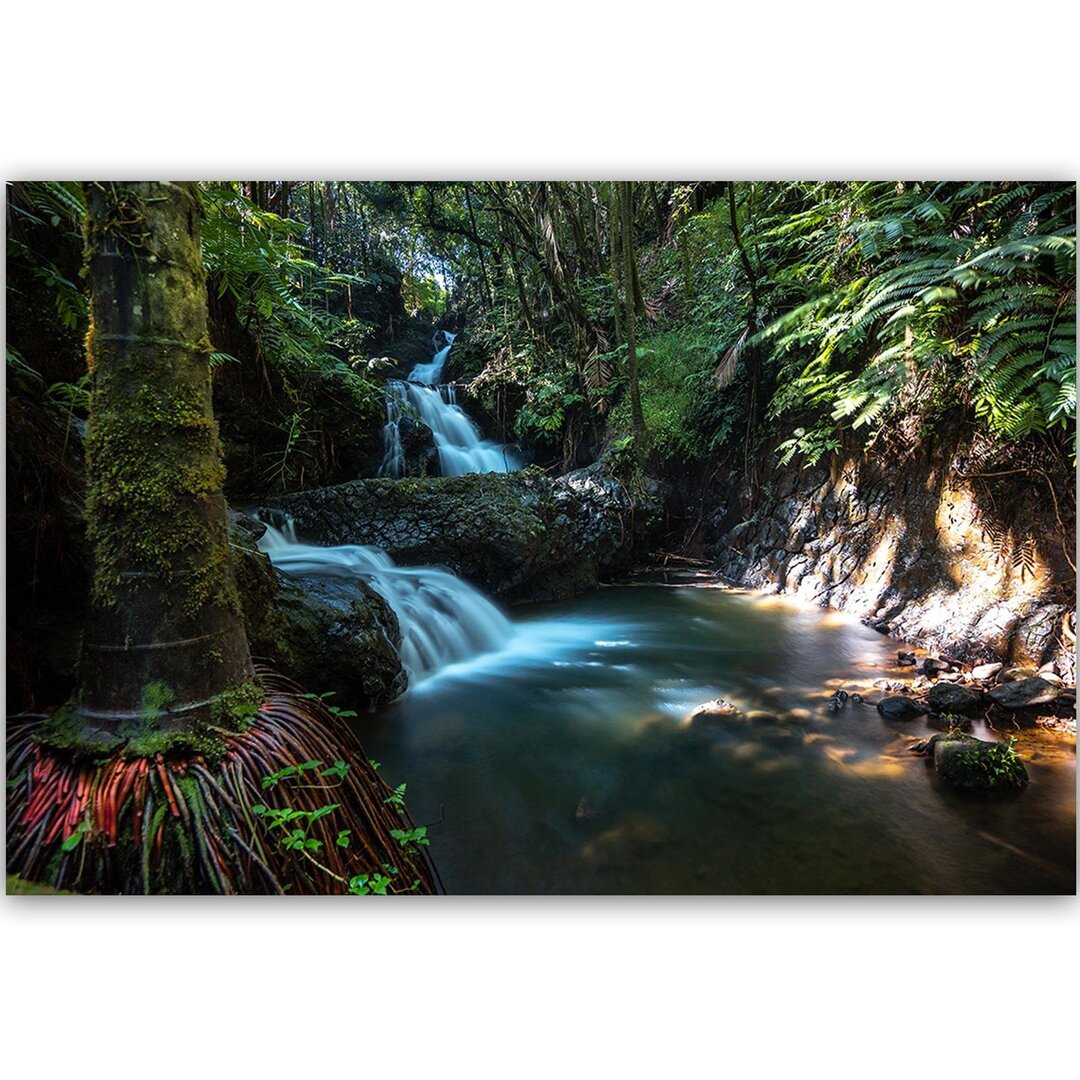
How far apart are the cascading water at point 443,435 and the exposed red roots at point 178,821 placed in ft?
19.9

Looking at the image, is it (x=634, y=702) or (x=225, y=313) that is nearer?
(x=634, y=702)

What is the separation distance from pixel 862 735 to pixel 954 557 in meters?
1.66

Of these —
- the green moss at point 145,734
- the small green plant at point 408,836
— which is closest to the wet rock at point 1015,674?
the small green plant at point 408,836

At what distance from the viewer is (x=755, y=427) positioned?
6.31m

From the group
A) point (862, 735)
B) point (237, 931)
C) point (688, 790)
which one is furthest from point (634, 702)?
point (237, 931)

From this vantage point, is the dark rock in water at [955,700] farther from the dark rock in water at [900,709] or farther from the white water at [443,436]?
the white water at [443,436]

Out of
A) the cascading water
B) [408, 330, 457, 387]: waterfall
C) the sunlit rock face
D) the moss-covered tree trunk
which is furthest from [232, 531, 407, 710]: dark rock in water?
[408, 330, 457, 387]: waterfall

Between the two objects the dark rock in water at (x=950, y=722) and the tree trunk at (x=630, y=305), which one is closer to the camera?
the dark rock in water at (x=950, y=722)

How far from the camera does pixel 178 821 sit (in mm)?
1424

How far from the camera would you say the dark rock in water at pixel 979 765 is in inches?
92.8

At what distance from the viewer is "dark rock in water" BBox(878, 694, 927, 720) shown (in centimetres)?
304

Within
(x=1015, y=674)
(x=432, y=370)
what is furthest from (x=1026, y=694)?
(x=432, y=370)

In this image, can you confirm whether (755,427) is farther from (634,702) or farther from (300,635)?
(300,635)
